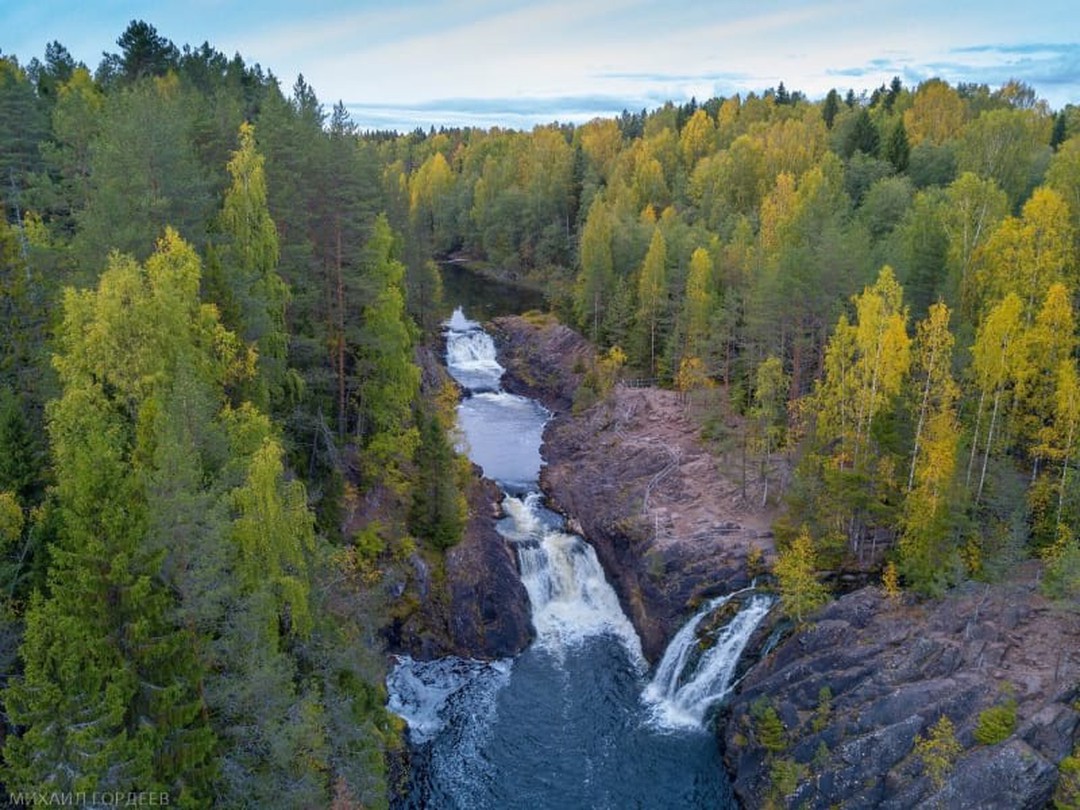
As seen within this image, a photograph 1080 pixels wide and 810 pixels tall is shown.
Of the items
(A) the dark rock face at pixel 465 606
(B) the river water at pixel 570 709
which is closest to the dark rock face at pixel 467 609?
(A) the dark rock face at pixel 465 606

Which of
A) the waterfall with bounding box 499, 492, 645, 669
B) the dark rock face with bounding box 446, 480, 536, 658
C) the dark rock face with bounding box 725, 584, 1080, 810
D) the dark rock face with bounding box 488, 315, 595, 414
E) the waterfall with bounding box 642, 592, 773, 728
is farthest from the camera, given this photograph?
the dark rock face with bounding box 488, 315, 595, 414

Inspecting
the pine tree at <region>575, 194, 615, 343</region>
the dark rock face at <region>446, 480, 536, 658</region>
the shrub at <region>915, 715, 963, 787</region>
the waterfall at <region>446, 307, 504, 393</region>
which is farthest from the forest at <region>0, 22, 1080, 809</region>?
the waterfall at <region>446, 307, 504, 393</region>

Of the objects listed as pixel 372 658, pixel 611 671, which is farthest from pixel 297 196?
pixel 611 671

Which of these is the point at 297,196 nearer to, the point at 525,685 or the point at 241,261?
the point at 241,261

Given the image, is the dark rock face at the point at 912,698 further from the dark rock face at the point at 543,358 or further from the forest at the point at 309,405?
the dark rock face at the point at 543,358

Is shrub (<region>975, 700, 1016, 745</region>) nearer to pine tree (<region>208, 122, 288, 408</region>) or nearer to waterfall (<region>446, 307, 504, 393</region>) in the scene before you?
pine tree (<region>208, 122, 288, 408</region>)

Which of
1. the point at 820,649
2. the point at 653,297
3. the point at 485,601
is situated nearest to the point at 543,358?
the point at 653,297

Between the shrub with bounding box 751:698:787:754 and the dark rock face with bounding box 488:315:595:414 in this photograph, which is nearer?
the shrub with bounding box 751:698:787:754
